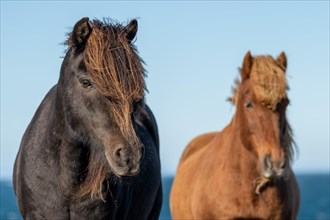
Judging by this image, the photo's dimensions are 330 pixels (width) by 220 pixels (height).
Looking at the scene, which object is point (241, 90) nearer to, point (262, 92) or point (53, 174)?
point (262, 92)

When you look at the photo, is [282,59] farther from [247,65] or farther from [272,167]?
→ [272,167]

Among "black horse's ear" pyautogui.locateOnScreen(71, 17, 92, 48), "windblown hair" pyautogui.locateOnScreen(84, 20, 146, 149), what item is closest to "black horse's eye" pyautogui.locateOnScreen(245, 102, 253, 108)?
"windblown hair" pyautogui.locateOnScreen(84, 20, 146, 149)

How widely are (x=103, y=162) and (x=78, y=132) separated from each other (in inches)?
10.0

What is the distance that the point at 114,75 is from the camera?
15.6 ft

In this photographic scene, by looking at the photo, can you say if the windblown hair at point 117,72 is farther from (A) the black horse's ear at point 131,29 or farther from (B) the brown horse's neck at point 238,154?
(B) the brown horse's neck at point 238,154

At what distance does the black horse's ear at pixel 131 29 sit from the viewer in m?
5.12

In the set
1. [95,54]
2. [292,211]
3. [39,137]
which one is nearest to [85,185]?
[39,137]

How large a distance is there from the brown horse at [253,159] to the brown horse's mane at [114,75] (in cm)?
197

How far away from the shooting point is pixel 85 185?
17.0 ft

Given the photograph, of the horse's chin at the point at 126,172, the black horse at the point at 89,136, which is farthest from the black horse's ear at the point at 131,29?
the horse's chin at the point at 126,172

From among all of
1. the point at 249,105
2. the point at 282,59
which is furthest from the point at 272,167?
the point at 282,59

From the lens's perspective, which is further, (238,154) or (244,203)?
(238,154)

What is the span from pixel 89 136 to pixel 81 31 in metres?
0.65

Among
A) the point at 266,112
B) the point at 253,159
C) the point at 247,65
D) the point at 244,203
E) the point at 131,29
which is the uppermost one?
the point at 131,29
